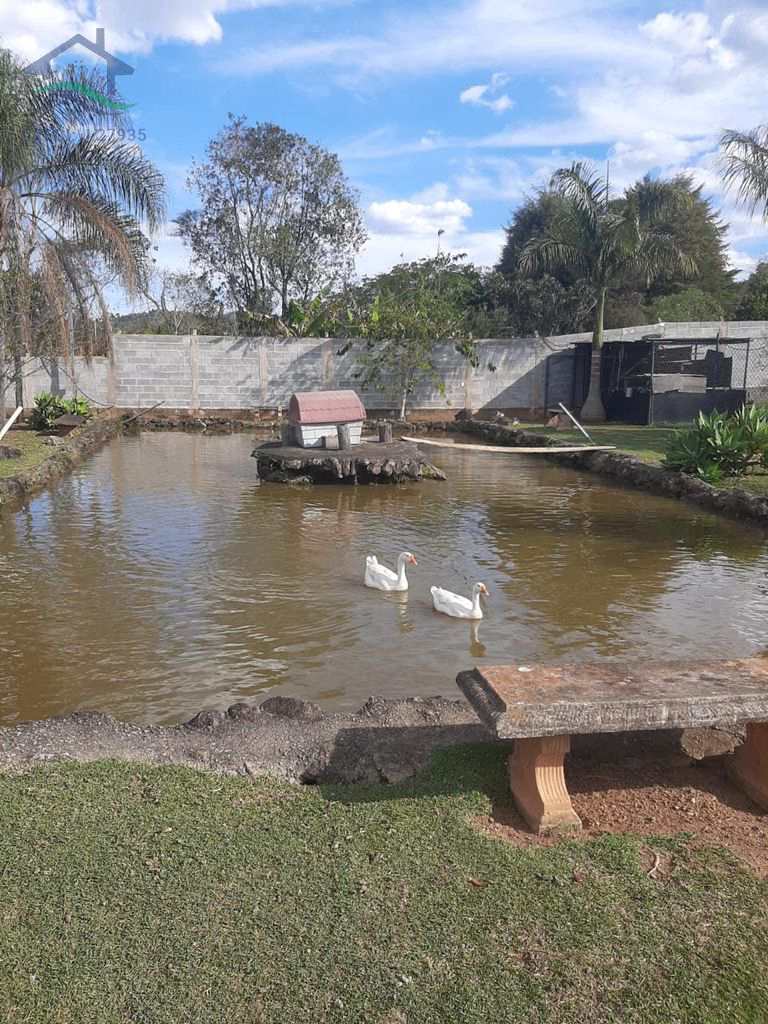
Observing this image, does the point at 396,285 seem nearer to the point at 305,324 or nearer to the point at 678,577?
the point at 305,324

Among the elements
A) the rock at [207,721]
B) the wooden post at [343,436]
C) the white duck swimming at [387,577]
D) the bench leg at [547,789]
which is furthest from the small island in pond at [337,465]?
the bench leg at [547,789]

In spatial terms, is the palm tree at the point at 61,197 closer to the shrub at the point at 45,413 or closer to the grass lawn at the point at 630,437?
the shrub at the point at 45,413

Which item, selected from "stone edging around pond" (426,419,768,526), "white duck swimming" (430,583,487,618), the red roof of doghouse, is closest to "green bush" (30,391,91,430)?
the red roof of doghouse

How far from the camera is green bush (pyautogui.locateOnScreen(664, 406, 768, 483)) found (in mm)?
13930

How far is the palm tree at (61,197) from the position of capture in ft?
49.1

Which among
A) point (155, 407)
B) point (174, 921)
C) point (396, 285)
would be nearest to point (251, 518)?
point (174, 921)

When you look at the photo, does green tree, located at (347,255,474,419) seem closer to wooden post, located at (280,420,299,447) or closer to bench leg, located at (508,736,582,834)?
wooden post, located at (280,420,299,447)

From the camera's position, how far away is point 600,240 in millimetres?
23281

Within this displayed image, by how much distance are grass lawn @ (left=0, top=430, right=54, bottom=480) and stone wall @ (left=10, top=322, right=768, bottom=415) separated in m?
6.24

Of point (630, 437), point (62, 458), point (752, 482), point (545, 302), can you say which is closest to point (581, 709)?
point (752, 482)

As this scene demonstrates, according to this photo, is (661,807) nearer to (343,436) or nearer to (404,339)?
(343,436)

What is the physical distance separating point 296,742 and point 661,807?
5.85 ft

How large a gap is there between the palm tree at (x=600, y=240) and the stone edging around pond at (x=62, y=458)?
12.5m

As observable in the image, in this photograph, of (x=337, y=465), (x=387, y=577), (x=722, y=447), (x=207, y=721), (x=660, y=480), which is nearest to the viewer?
(x=207, y=721)
